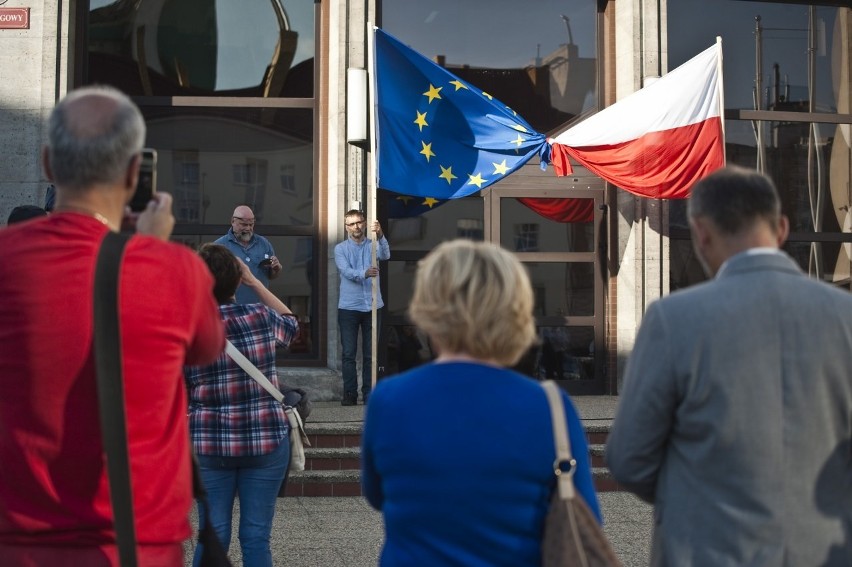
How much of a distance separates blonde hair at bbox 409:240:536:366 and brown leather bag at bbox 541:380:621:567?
0.59ft

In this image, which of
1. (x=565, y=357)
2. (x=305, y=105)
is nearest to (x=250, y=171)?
(x=305, y=105)

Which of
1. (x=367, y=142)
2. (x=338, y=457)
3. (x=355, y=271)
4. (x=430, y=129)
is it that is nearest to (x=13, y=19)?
(x=367, y=142)

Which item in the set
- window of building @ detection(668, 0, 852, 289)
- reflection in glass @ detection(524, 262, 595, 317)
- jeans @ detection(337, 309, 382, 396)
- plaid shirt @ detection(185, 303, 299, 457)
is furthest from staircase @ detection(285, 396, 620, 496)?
window of building @ detection(668, 0, 852, 289)

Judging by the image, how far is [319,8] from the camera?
37.4 feet

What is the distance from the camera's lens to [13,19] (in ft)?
34.0

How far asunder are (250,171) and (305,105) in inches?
34.8

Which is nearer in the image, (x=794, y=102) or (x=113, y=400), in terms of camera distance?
(x=113, y=400)

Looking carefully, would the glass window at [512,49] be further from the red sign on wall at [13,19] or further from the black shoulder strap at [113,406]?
the black shoulder strap at [113,406]

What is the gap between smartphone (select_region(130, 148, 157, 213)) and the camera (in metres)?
2.56

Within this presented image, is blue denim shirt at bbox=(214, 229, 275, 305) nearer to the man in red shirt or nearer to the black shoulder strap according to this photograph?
the man in red shirt

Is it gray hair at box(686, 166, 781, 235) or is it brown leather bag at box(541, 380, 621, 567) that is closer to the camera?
brown leather bag at box(541, 380, 621, 567)

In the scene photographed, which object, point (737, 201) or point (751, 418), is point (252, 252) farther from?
point (751, 418)

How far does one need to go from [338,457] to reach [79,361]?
6.57 metres

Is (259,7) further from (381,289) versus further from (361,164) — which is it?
(381,289)
